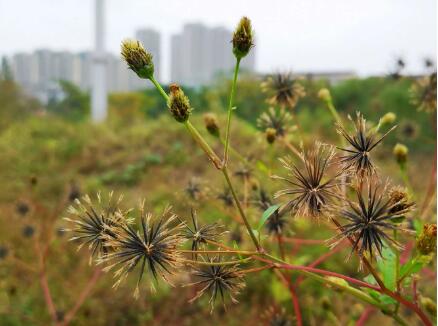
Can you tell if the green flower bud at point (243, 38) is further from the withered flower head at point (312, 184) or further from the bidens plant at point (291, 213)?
the withered flower head at point (312, 184)

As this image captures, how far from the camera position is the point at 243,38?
0.41 metres

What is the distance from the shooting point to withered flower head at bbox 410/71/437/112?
683 mm

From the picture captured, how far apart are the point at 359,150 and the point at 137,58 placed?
0.64 feet

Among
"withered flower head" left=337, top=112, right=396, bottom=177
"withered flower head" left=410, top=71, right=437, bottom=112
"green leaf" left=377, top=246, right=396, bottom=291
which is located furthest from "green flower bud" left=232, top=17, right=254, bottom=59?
"withered flower head" left=410, top=71, right=437, bottom=112

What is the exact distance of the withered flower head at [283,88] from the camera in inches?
26.7

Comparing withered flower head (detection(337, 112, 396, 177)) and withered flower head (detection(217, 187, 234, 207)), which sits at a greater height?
withered flower head (detection(337, 112, 396, 177))

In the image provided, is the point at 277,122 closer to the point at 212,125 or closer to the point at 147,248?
the point at 212,125

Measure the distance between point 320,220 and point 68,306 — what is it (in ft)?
5.54

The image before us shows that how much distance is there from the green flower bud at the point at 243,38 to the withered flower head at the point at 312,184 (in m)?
0.11

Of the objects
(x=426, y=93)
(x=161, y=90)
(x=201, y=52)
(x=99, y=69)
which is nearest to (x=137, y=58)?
(x=161, y=90)

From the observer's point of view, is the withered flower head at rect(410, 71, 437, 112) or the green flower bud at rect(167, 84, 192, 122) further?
the withered flower head at rect(410, 71, 437, 112)

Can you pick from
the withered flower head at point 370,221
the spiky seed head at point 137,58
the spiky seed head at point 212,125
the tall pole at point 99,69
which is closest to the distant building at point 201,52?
the tall pole at point 99,69

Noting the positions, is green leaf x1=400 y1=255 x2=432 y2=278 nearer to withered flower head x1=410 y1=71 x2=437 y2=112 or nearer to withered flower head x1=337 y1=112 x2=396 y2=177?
withered flower head x1=337 y1=112 x2=396 y2=177

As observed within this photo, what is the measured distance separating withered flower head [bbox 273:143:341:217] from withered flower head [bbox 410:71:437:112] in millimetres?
387
